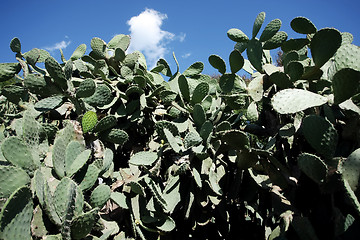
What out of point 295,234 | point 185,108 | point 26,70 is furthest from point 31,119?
point 295,234

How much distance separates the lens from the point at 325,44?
1.04 m

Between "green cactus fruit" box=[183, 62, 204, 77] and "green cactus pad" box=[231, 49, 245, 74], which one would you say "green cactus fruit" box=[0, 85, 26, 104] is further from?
"green cactus pad" box=[231, 49, 245, 74]

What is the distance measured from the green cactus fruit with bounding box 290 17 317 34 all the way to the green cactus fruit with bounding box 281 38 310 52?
0.31 feet

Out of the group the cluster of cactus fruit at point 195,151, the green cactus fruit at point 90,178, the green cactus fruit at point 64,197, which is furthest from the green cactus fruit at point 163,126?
the green cactus fruit at point 64,197

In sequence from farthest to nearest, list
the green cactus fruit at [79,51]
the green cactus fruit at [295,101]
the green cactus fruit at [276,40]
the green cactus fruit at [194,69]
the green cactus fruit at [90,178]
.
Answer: the green cactus fruit at [79,51] → the green cactus fruit at [194,69] → the green cactus fruit at [276,40] → the green cactus fruit at [90,178] → the green cactus fruit at [295,101]

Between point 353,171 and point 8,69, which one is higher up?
point 8,69

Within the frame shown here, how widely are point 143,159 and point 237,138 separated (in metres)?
0.47

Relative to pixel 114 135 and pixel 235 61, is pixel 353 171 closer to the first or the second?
pixel 235 61

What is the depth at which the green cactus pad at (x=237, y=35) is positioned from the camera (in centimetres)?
149

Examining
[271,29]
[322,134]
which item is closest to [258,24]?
[271,29]

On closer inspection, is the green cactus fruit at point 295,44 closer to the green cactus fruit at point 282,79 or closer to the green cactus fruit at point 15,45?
the green cactus fruit at point 282,79

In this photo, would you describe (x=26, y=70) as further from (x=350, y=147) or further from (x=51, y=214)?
(x=350, y=147)

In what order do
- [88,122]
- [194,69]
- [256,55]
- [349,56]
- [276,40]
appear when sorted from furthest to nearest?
[194,69] → [276,40] → [256,55] → [88,122] → [349,56]

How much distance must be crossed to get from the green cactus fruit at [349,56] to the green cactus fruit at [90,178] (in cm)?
109
